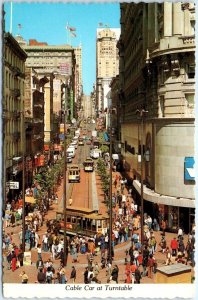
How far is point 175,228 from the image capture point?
27.1 metres

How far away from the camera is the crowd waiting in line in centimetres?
2309

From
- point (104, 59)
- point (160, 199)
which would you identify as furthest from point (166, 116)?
point (104, 59)

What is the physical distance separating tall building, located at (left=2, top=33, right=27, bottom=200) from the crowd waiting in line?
5.15 feet

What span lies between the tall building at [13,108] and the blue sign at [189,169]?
753cm

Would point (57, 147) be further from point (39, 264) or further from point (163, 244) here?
point (163, 244)

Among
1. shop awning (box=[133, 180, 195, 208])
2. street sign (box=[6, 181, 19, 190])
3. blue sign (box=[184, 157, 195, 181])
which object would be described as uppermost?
blue sign (box=[184, 157, 195, 181])

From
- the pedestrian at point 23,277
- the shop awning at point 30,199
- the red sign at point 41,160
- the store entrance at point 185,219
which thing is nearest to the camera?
the pedestrian at point 23,277

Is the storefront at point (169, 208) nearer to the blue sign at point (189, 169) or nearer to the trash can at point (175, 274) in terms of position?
the blue sign at point (189, 169)

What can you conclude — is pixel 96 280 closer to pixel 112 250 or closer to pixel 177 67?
pixel 112 250

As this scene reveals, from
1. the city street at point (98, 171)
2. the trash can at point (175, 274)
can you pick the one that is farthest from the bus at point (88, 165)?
the trash can at point (175, 274)

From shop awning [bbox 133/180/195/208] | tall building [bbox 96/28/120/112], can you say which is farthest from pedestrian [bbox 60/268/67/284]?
tall building [bbox 96/28/120/112]

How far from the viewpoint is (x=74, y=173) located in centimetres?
2736

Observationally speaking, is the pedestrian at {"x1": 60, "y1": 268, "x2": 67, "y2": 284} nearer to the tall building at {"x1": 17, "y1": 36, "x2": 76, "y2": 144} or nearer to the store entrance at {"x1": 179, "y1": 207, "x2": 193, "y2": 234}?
the store entrance at {"x1": 179, "y1": 207, "x2": 193, "y2": 234}

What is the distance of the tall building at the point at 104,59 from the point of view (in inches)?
1145
